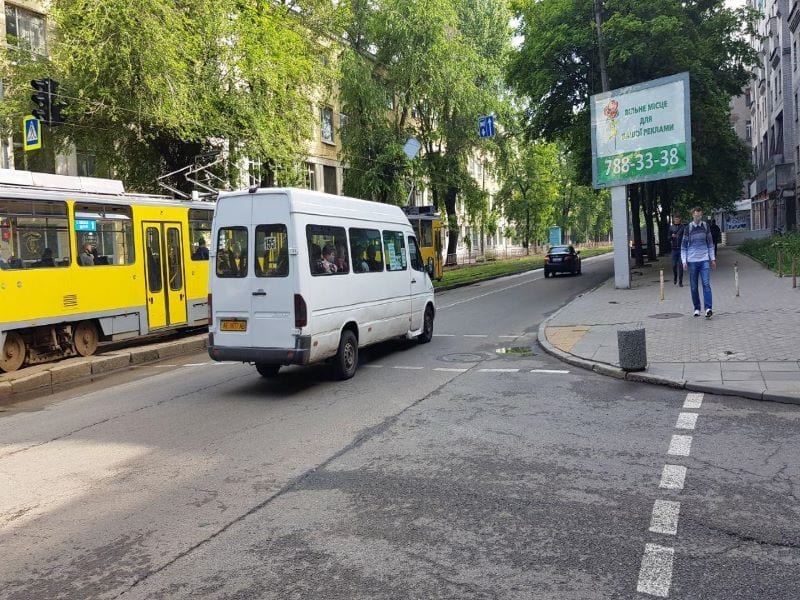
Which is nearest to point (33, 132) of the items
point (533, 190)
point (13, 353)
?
point (13, 353)

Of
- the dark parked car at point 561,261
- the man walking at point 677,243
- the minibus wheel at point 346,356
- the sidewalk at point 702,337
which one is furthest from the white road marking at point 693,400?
the dark parked car at point 561,261

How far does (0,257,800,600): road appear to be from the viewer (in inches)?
143

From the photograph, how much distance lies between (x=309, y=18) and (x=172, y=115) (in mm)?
11319

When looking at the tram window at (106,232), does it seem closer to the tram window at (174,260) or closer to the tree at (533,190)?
the tram window at (174,260)

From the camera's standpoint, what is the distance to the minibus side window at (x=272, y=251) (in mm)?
8711

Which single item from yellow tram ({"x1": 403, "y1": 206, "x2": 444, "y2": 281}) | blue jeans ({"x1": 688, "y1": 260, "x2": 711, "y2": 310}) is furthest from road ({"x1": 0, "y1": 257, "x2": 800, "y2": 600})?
yellow tram ({"x1": 403, "y1": 206, "x2": 444, "y2": 281})

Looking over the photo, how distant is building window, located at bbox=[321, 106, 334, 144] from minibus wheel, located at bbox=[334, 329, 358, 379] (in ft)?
107

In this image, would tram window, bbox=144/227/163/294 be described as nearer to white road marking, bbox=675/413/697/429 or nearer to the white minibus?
the white minibus

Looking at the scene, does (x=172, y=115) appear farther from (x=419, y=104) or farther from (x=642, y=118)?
(x=419, y=104)

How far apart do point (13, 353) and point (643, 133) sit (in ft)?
55.3

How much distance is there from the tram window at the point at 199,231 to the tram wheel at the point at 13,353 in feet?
15.3

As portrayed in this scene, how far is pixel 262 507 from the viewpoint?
4.71m

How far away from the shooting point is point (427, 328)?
41.8ft

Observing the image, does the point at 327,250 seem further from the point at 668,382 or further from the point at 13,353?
the point at 13,353
